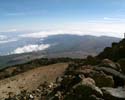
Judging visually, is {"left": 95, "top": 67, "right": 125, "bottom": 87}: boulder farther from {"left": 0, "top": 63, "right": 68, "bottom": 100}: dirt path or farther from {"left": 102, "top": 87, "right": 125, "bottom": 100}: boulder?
{"left": 0, "top": 63, "right": 68, "bottom": 100}: dirt path

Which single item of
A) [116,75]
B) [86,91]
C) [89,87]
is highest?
[89,87]

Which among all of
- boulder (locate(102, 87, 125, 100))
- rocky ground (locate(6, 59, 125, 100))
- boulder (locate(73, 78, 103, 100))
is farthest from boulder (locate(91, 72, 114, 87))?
boulder (locate(73, 78, 103, 100))

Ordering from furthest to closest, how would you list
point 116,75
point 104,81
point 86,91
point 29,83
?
point 29,83 → point 116,75 → point 104,81 → point 86,91

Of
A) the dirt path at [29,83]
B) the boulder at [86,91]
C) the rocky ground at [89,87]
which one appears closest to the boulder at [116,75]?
the rocky ground at [89,87]

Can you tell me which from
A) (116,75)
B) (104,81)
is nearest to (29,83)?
(116,75)

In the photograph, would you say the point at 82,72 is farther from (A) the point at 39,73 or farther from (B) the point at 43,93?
(A) the point at 39,73

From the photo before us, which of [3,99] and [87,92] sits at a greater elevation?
[87,92]

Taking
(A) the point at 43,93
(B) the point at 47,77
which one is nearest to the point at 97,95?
(A) the point at 43,93

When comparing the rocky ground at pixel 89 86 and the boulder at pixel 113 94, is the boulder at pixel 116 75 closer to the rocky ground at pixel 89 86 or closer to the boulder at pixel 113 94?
the rocky ground at pixel 89 86

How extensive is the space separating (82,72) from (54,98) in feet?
13.5

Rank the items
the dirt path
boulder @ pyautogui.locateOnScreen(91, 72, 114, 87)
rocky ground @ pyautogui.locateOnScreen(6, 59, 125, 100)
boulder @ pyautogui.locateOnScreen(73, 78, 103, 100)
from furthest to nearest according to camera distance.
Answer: the dirt path < boulder @ pyautogui.locateOnScreen(91, 72, 114, 87) < rocky ground @ pyautogui.locateOnScreen(6, 59, 125, 100) < boulder @ pyautogui.locateOnScreen(73, 78, 103, 100)

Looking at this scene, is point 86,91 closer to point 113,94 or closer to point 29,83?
point 113,94

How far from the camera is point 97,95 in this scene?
16812 millimetres

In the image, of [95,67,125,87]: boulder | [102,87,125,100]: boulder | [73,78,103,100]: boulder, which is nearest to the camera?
[102,87,125,100]: boulder
